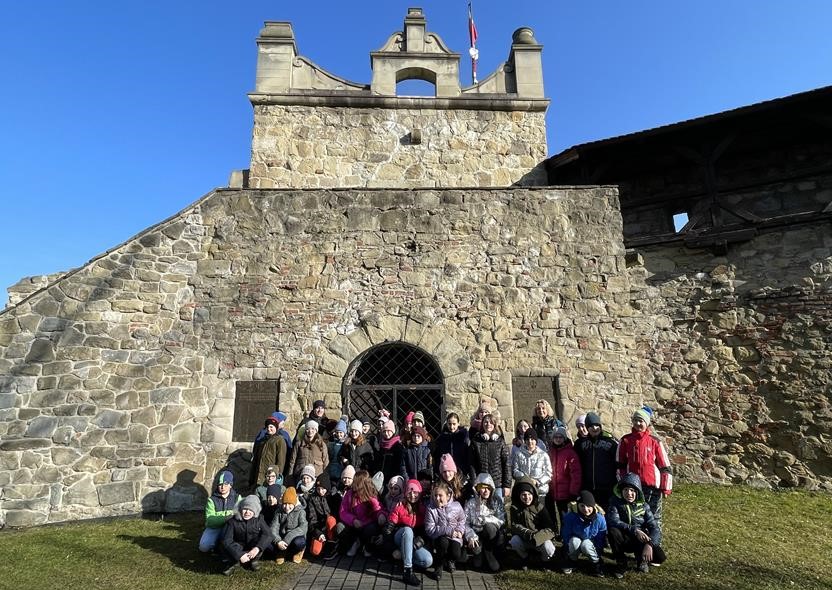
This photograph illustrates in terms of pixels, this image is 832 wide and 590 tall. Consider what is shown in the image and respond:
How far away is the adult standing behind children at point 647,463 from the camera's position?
4555 mm

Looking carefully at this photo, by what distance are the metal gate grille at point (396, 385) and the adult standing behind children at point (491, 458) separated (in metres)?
1.90

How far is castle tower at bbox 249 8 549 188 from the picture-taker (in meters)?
9.84

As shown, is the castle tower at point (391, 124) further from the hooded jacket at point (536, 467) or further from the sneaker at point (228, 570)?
the sneaker at point (228, 570)

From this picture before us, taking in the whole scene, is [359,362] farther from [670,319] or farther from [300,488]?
[670,319]

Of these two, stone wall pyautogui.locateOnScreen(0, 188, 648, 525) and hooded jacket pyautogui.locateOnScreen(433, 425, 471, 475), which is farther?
stone wall pyautogui.locateOnScreen(0, 188, 648, 525)

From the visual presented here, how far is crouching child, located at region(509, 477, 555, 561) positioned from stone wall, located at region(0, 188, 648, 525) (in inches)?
91.3

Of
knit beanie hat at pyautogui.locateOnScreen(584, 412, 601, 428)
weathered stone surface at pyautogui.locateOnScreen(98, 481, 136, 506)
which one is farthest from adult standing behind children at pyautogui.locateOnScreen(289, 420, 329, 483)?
knit beanie hat at pyautogui.locateOnScreen(584, 412, 601, 428)

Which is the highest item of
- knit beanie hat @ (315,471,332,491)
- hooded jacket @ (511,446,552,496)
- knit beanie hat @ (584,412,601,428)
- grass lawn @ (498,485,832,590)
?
knit beanie hat @ (584,412,601,428)

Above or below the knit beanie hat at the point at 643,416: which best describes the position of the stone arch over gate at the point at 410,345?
above

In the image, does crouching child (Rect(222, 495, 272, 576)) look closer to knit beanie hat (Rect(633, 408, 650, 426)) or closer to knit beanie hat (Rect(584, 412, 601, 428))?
knit beanie hat (Rect(584, 412, 601, 428))

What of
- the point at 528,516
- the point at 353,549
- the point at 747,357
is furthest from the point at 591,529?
the point at 747,357

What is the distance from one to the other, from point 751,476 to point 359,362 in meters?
6.02

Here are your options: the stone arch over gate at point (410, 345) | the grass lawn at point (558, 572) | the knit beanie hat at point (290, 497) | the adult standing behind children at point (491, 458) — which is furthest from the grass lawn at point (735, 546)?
the stone arch over gate at point (410, 345)

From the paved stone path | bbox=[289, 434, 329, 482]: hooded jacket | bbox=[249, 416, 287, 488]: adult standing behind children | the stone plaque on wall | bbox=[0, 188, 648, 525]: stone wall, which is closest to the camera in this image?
the paved stone path
